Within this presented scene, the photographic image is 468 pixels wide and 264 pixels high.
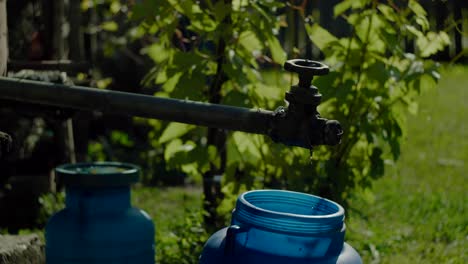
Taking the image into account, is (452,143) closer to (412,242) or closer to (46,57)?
(412,242)

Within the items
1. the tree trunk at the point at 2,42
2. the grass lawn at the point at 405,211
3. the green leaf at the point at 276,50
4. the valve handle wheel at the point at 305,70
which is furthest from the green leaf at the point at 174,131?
the valve handle wheel at the point at 305,70

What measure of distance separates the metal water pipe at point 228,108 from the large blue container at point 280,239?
0.24m

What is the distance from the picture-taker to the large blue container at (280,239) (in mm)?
1906

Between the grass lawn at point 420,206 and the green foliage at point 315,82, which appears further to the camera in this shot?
the grass lawn at point 420,206

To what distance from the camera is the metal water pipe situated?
2107 mm

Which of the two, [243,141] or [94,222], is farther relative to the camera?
[243,141]

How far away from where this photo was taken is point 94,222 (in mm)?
2635

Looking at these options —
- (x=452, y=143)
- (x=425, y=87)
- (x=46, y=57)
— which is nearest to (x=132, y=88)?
(x=46, y=57)

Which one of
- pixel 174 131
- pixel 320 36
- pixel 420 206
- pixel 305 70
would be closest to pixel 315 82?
pixel 320 36

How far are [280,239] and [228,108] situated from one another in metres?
0.46

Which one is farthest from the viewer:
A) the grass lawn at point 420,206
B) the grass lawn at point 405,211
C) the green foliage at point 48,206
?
the green foliage at point 48,206

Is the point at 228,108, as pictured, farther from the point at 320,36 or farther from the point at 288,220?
the point at 320,36

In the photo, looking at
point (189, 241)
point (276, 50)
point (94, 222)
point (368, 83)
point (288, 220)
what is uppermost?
point (276, 50)

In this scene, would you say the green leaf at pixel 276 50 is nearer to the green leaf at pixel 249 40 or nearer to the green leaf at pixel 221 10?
the green leaf at pixel 249 40
